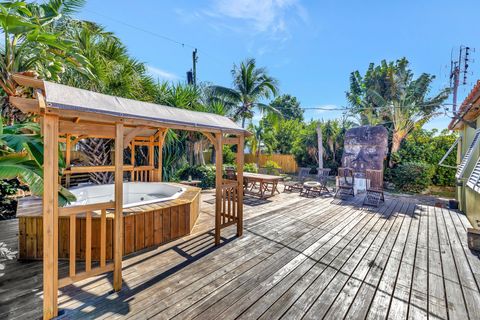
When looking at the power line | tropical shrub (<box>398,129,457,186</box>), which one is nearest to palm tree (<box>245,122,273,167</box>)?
the power line

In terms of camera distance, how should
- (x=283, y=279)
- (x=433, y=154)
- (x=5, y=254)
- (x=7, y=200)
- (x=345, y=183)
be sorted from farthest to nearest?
(x=433, y=154)
(x=345, y=183)
(x=7, y=200)
(x=5, y=254)
(x=283, y=279)

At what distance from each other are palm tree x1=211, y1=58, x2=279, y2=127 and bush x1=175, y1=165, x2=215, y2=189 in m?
4.51

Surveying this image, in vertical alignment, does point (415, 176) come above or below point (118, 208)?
below

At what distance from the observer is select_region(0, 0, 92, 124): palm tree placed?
3043 mm

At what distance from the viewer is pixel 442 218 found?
223 inches

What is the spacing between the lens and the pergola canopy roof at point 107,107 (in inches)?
80.7

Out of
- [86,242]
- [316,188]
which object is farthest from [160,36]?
[86,242]

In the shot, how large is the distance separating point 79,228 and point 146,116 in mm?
2006

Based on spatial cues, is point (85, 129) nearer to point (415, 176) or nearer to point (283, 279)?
point (283, 279)

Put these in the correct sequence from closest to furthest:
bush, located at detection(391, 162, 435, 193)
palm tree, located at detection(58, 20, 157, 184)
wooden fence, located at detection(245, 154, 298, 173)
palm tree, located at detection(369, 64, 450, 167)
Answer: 1. palm tree, located at detection(58, 20, 157, 184)
2. bush, located at detection(391, 162, 435, 193)
3. palm tree, located at detection(369, 64, 450, 167)
4. wooden fence, located at detection(245, 154, 298, 173)

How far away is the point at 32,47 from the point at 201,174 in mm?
6524

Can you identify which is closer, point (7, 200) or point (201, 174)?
point (7, 200)

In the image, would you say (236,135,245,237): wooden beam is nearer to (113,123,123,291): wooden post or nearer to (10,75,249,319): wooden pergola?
(10,75,249,319): wooden pergola

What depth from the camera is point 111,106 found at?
97.1 inches
